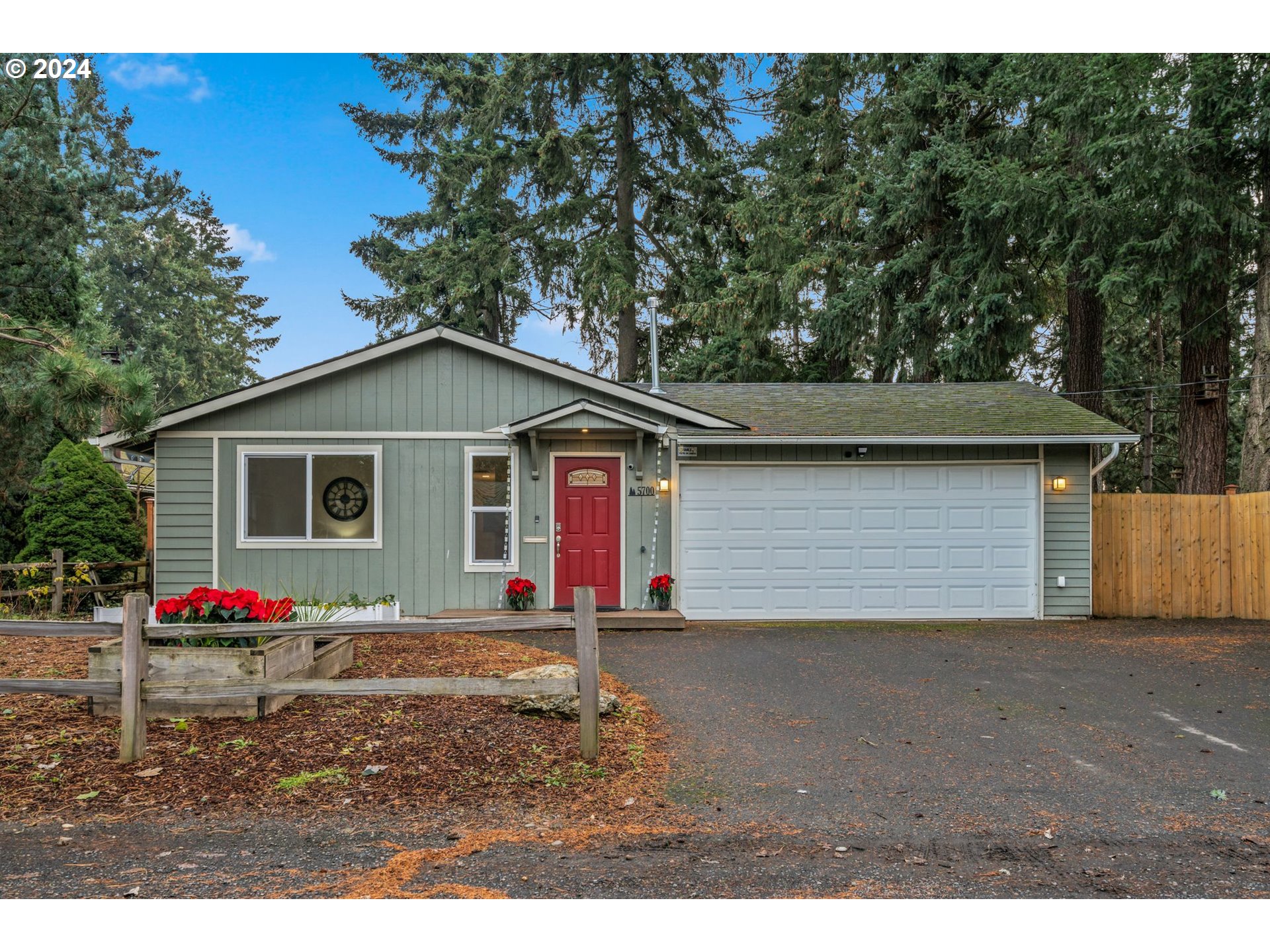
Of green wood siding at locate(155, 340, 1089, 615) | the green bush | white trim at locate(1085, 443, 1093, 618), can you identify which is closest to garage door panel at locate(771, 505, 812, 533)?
green wood siding at locate(155, 340, 1089, 615)

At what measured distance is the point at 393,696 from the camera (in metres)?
5.92

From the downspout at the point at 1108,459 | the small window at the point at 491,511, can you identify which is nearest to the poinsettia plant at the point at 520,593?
the small window at the point at 491,511

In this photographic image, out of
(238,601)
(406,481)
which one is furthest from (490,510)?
(238,601)

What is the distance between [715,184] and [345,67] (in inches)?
439

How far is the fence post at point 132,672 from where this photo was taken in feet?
15.0

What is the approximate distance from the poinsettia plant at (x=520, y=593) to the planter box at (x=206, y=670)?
4887 millimetres

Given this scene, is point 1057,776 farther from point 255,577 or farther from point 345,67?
point 345,67

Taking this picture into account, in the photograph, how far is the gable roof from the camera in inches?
418

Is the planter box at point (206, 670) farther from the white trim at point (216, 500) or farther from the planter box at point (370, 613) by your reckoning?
the white trim at point (216, 500)

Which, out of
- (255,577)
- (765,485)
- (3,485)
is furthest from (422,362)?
(3,485)

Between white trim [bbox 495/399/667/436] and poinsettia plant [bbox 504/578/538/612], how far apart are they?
1834 millimetres

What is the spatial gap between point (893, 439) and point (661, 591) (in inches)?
137

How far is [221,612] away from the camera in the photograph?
5.47m

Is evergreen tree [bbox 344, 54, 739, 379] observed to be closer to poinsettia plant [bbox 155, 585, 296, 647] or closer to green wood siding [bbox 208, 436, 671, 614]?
green wood siding [bbox 208, 436, 671, 614]
